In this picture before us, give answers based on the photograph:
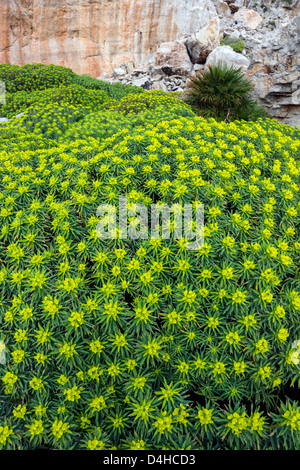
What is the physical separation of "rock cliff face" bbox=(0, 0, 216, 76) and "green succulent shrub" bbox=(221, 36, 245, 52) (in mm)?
2917

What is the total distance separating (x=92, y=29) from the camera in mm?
25016

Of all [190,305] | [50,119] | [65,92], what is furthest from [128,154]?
[65,92]

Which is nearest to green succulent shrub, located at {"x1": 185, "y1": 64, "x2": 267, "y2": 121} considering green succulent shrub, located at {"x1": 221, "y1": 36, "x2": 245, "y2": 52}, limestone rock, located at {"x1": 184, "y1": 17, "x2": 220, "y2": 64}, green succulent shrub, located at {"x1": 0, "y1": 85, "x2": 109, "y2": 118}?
green succulent shrub, located at {"x1": 0, "y1": 85, "x2": 109, "y2": 118}

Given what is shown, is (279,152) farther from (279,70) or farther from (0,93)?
(0,93)

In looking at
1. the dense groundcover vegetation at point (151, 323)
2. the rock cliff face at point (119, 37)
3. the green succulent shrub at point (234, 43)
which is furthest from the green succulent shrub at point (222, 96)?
the green succulent shrub at point (234, 43)

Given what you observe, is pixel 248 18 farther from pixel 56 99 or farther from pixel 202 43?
pixel 56 99

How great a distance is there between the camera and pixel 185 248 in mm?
2402

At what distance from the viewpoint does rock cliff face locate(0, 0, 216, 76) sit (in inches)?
933

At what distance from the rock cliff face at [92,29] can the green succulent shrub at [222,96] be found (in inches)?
839

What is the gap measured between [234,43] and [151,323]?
30122 mm

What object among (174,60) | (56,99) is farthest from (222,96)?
(174,60)

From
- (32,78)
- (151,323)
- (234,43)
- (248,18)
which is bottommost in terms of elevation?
(151,323)
